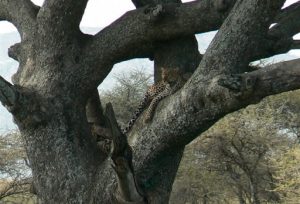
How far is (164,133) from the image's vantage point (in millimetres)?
5430

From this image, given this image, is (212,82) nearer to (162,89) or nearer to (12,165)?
(162,89)

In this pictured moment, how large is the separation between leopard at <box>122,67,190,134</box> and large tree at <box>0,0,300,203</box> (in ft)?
0.53

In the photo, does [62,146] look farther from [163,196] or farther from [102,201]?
[163,196]

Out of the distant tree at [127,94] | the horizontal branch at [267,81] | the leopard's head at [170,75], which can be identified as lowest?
the horizontal branch at [267,81]

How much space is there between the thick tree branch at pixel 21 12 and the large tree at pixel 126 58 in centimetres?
1

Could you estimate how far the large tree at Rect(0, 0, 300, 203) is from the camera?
16.5 feet

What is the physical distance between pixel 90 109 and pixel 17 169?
27.5 meters

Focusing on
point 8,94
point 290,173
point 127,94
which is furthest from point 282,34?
point 127,94

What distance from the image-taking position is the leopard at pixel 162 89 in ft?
19.2

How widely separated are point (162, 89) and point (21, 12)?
204cm

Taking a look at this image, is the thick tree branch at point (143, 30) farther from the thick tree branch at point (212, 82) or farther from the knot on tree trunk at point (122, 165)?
the knot on tree trunk at point (122, 165)

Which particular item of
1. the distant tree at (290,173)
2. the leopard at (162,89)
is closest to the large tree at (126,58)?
the leopard at (162,89)

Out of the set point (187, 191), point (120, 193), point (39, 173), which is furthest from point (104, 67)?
point (187, 191)

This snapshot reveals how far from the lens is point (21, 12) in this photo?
6.79 m
